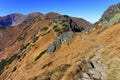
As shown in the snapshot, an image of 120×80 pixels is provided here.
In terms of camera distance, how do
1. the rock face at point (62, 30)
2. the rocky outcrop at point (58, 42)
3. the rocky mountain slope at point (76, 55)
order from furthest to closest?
the rock face at point (62, 30) < the rocky outcrop at point (58, 42) < the rocky mountain slope at point (76, 55)

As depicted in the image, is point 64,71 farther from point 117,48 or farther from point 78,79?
point 117,48

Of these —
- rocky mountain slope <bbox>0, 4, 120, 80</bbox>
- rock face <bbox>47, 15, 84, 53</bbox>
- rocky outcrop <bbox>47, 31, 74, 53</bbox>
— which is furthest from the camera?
rock face <bbox>47, 15, 84, 53</bbox>

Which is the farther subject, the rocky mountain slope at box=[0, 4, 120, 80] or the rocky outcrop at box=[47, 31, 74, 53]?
the rocky outcrop at box=[47, 31, 74, 53]

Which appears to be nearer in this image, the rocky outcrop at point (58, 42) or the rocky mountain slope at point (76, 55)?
the rocky mountain slope at point (76, 55)

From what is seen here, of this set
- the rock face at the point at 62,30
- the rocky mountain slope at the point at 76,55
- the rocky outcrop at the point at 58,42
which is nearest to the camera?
the rocky mountain slope at the point at 76,55

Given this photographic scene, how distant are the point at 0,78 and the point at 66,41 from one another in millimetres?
53086

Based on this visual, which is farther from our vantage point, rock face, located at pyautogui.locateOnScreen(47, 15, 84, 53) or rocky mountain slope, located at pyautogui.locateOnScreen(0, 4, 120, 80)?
rock face, located at pyautogui.locateOnScreen(47, 15, 84, 53)

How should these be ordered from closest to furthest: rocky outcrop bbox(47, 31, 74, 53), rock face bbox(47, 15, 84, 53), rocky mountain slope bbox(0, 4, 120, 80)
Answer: rocky mountain slope bbox(0, 4, 120, 80) < rocky outcrop bbox(47, 31, 74, 53) < rock face bbox(47, 15, 84, 53)

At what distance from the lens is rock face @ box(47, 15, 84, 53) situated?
350 ft

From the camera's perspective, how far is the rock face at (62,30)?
350 feet

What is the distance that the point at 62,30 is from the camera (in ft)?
473

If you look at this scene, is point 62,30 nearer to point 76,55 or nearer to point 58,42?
point 58,42

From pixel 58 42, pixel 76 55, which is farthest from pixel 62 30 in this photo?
pixel 76 55

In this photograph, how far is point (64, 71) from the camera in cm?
5081
